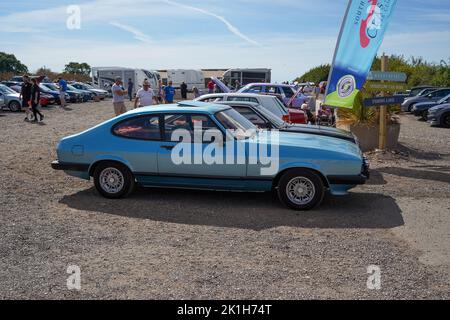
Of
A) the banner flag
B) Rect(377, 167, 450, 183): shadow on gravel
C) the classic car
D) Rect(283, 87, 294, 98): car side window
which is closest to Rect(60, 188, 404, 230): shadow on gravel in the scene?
the classic car

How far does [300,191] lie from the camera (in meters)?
6.36

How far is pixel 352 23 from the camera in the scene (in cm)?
1008

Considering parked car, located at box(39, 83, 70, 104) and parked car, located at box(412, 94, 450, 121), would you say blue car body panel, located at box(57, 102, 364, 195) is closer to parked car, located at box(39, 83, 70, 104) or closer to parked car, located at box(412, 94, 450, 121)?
parked car, located at box(412, 94, 450, 121)

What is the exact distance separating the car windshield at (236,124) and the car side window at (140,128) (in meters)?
0.92

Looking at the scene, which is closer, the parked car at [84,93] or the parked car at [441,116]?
the parked car at [441,116]

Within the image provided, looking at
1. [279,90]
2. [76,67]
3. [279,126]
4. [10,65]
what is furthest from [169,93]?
[76,67]

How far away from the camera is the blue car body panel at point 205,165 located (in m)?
6.21

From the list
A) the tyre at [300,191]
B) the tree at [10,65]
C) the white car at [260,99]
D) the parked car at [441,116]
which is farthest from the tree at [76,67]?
the tyre at [300,191]

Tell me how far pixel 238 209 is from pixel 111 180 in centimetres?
199

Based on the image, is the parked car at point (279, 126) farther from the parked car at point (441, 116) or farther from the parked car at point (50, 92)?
the parked car at point (50, 92)

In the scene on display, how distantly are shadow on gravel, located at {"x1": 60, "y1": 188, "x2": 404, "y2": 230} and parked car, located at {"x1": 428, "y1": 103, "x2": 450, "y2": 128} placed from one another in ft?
43.6

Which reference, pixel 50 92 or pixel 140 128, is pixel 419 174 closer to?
pixel 140 128

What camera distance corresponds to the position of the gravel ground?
4043 millimetres
